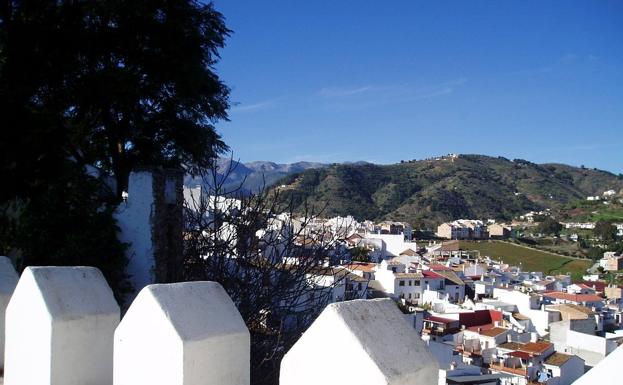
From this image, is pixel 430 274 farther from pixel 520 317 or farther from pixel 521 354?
pixel 521 354

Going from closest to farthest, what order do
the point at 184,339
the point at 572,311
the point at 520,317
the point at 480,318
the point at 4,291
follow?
the point at 184,339, the point at 4,291, the point at 480,318, the point at 572,311, the point at 520,317

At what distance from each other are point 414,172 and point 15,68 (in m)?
142

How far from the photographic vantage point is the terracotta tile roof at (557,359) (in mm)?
25972

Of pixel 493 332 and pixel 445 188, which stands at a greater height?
pixel 445 188

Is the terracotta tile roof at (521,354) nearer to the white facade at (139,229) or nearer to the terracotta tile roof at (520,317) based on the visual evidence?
the terracotta tile roof at (520,317)

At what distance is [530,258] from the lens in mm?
81312

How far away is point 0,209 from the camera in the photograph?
20.5ft

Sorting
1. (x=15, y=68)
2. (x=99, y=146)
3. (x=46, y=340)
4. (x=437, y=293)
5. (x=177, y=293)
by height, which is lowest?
(x=437, y=293)

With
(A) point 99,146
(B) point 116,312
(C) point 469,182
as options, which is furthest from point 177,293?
(C) point 469,182

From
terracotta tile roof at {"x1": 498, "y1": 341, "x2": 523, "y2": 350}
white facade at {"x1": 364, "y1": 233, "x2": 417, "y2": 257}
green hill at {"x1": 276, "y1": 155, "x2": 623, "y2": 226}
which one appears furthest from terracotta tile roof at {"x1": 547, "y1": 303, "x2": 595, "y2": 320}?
green hill at {"x1": 276, "y1": 155, "x2": 623, "y2": 226}

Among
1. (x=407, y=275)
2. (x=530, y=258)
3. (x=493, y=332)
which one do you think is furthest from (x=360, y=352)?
(x=530, y=258)

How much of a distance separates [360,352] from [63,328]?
1.61 m

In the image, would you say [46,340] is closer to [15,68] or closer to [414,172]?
[15,68]

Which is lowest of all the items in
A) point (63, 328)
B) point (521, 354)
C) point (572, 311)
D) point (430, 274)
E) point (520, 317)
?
point (520, 317)
